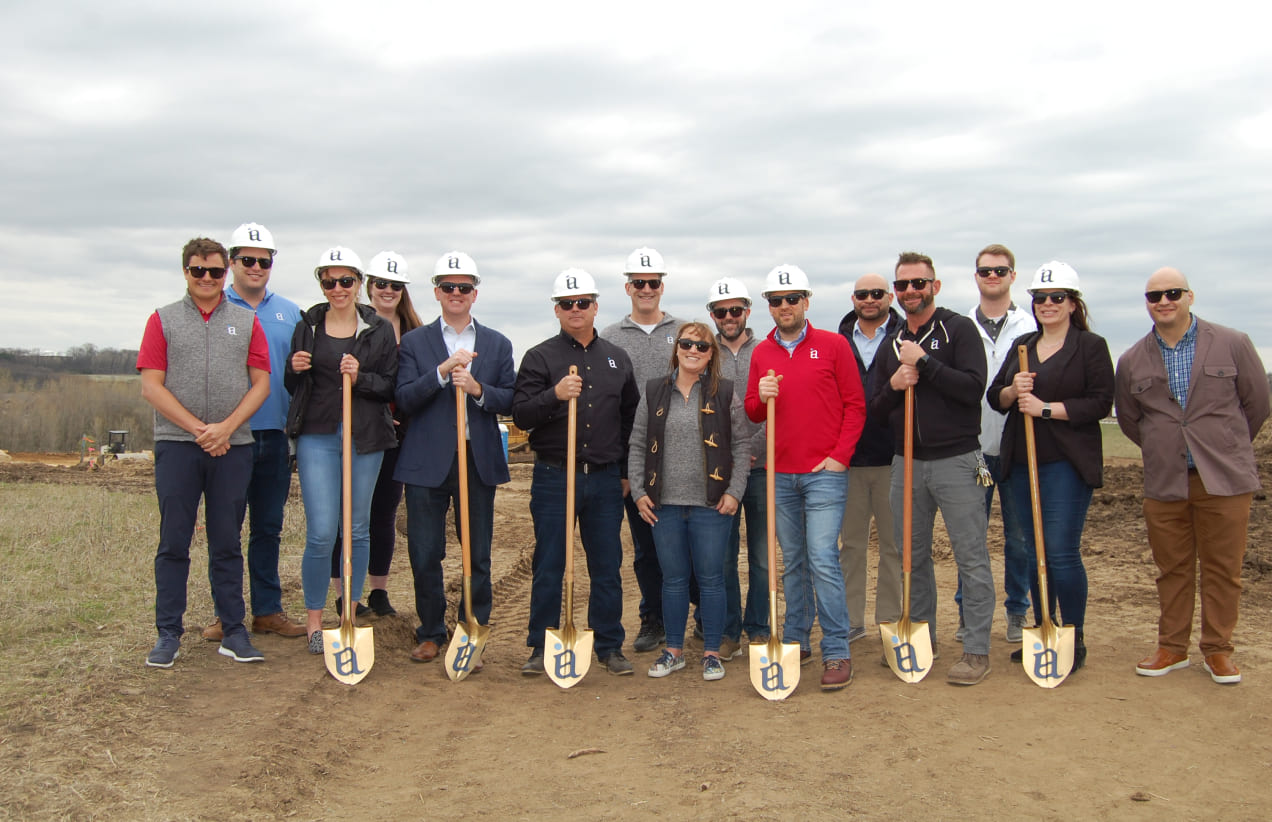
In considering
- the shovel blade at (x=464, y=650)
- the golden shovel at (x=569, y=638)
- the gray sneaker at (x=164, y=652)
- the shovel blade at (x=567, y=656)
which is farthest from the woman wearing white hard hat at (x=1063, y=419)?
the gray sneaker at (x=164, y=652)

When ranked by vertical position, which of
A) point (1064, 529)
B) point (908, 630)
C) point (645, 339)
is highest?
point (645, 339)

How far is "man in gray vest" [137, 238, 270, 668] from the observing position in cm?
610

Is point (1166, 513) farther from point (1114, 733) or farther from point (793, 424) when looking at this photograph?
point (793, 424)

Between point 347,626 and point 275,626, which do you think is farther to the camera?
point 275,626

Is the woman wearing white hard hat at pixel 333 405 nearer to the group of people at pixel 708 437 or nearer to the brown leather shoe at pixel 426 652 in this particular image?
the group of people at pixel 708 437

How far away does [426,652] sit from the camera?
684 cm

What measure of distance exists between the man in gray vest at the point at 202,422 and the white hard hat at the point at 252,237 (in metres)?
0.56

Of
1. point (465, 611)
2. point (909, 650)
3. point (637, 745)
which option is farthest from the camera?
point (465, 611)

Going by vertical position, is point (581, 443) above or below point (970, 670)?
above

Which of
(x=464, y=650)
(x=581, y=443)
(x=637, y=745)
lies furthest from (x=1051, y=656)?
(x=464, y=650)

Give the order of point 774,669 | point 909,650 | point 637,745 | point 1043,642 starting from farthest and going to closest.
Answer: point 909,650 < point 1043,642 < point 774,669 < point 637,745

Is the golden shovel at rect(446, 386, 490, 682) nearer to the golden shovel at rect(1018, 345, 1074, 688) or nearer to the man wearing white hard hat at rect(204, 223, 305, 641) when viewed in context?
the man wearing white hard hat at rect(204, 223, 305, 641)

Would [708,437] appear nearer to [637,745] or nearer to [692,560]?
[692,560]

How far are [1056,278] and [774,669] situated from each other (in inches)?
123
